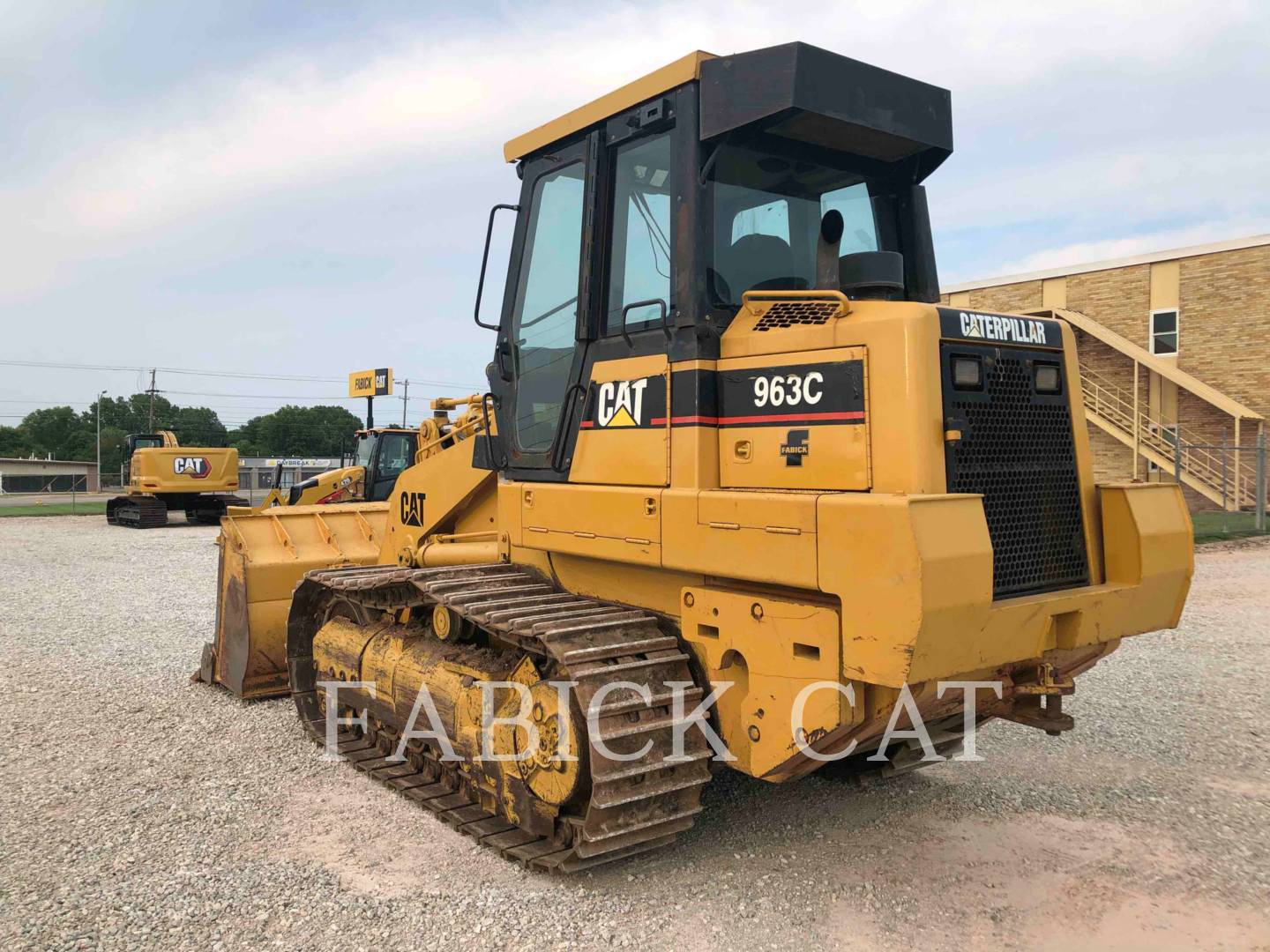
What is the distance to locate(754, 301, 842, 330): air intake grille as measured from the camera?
3738 mm

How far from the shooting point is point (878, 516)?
3172 millimetres

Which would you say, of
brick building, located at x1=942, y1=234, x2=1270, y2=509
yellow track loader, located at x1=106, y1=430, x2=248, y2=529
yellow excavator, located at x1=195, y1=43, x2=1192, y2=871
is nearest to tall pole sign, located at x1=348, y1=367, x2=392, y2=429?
yellow track loader, located at x1=106, y1=430, x2=248, y2=529

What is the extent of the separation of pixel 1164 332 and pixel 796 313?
23.6 metres

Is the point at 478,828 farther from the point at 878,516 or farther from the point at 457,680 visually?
the point at 878,516

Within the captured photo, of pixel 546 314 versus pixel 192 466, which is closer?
pixel 546 314

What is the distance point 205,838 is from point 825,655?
3070 millimetres

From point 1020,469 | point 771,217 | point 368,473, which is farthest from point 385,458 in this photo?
point 1020,469

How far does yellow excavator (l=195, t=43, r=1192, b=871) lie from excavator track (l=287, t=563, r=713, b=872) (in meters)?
0.02

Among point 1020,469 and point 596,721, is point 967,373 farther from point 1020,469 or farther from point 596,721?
point 596,721

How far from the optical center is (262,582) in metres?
6.95

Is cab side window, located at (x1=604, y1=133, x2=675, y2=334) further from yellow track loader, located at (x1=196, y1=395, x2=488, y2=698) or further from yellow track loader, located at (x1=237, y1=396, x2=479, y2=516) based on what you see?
yellow track loader, located at (x1=237, y1=396, x2=479, y2=516)

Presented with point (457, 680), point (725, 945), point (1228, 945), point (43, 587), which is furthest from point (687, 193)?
point (43, 587)

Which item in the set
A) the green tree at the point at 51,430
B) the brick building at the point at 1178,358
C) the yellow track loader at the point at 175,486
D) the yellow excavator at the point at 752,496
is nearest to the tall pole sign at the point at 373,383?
the yellow track loader at the point at 175,486

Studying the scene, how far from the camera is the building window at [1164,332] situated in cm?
2364
